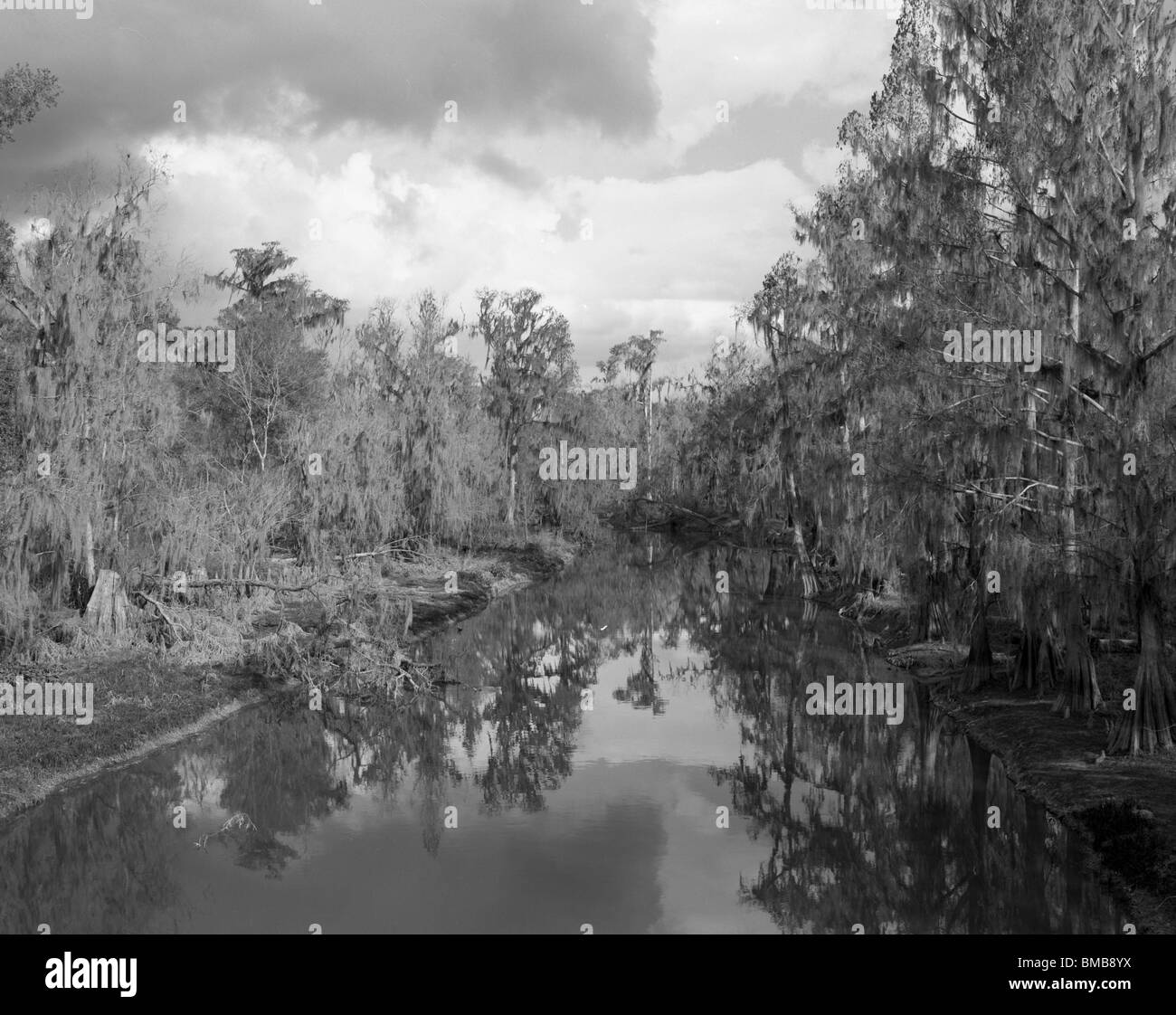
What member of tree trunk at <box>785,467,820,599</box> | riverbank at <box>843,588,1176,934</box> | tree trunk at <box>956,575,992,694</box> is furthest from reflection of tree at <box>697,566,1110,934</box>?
tree trunk at <box>785,467,820,599</box>

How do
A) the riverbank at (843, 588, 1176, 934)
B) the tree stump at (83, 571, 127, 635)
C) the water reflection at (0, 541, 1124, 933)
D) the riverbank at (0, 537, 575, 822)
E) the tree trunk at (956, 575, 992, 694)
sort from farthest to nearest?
1. the tree stump at (83, 571, 127, 635)
2. the tree trunk at (956, 575, 992, 694)
3. the riverbank at (0, 537, 575, 822)
4. the water reflection at (0, 541, 1124, 933)
5. the riverbank at (843, 588, 1176, 934)

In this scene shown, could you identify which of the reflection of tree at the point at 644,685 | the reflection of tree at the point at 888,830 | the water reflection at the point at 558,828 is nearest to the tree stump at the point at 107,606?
the water reflection at the point at 558,828

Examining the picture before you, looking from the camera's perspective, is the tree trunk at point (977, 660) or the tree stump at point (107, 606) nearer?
the tree trunk at point (977, 660)

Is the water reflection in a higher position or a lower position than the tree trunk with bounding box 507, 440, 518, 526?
lower

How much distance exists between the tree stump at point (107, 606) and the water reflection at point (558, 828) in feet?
12.8

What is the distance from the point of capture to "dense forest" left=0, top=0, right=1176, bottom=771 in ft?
47.1

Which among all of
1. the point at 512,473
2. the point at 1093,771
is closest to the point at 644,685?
the point at 1093,771

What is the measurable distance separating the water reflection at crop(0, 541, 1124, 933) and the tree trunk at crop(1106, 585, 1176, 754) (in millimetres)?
1797

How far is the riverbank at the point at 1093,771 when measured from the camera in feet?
36.7

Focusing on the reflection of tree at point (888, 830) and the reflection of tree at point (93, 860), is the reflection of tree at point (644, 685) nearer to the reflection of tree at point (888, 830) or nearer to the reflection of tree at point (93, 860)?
the reflection of tree at point (888, 830)

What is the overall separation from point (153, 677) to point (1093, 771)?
55.0 feet

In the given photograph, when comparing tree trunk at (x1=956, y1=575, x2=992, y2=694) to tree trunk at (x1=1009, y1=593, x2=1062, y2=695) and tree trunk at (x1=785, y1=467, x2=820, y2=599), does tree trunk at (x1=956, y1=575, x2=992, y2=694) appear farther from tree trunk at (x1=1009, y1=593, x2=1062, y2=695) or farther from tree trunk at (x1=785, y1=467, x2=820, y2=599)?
tree trunk at (x1=785, y1=467, x2=820, y2=599)

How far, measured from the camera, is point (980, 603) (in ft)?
63.6
